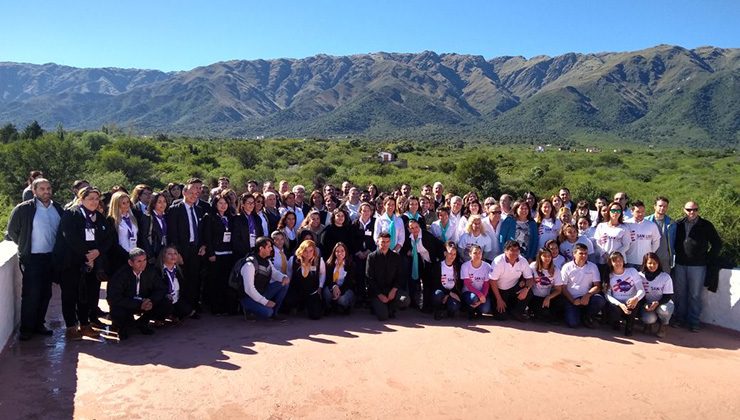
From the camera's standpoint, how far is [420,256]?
767 cm

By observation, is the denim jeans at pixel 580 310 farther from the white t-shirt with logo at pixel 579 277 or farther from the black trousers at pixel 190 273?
the black trousers at pixel 190 273

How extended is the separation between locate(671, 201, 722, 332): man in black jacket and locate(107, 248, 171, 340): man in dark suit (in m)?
6.44

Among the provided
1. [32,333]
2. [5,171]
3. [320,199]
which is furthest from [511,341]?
[5,171]

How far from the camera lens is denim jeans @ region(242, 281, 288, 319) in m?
6.81

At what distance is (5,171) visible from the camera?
21.0m

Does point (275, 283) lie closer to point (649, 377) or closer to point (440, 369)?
point (440, 369)

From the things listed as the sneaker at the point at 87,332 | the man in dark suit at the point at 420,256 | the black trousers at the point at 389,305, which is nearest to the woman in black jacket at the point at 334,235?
the man in dark suit at the point at 420,256

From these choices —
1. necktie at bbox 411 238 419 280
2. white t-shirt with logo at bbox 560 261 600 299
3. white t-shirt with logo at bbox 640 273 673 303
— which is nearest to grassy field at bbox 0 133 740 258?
white t-shirt with logo at bbox 640 273 673 303

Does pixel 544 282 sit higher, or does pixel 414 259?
pixel 414 259

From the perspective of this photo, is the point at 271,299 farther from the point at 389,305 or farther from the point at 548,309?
the point at 548,309

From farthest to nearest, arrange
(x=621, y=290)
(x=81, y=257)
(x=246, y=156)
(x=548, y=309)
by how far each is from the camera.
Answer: (x=246, y=156), (x=548, y=309), (x=621, y=290), (x=81, y=257)

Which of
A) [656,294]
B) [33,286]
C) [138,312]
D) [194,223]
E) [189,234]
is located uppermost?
[194,223]

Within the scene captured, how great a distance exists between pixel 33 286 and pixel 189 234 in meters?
1.76

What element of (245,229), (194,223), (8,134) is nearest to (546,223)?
(245,229)
